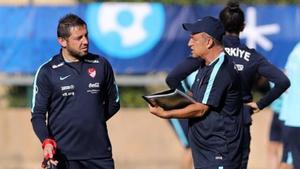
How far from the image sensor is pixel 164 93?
7.38 m

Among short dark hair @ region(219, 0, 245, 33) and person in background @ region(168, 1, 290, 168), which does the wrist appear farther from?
short dark hair @ region(219, 0, 245, 33)

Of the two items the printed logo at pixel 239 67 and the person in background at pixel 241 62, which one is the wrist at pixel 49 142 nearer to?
the person in background at pixel 241 62

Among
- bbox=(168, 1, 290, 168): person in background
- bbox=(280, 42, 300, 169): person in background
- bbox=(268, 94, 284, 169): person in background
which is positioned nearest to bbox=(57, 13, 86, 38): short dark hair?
bbox=(168, 1, 290, 168): person in background

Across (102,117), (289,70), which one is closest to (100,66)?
(102,117)

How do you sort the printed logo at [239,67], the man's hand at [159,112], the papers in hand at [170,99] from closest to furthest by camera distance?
1. the papers in hand at [170,99]
2. the man's hand at [159,112]
3. the printed logo at [239,67]

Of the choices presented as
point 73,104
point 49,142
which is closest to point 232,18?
point 73,104

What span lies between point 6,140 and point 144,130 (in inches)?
77.9

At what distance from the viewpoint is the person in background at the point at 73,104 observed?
25.1 ft

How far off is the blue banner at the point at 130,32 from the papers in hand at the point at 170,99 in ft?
21.2

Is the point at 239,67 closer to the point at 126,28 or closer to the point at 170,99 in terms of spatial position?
the point at 170,99

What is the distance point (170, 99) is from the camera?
7.41 metres

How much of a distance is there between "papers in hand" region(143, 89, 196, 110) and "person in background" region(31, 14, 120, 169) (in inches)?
21.0

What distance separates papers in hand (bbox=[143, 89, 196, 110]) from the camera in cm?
736

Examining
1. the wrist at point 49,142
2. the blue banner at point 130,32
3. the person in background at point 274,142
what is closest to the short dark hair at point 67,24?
the wrist at point 49,142
